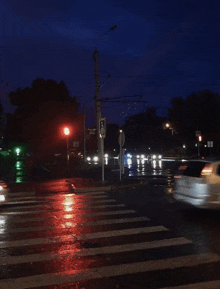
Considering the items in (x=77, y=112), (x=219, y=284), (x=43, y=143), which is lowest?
(x=219, y=284)

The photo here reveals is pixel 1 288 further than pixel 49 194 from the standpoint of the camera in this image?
No

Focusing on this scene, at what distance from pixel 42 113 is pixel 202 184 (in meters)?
46.6

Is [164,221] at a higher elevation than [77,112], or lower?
lower

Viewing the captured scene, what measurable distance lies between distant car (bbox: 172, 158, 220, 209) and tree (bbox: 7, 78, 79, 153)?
44.4 metres

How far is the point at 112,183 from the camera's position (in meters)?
19.4

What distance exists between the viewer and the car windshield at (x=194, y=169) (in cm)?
1031

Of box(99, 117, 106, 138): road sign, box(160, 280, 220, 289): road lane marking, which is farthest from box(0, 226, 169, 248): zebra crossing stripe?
box(99, 117, 106, 138): road sign

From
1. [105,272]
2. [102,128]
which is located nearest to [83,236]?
[105,272]

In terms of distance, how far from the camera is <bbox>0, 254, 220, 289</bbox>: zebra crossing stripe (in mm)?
5754

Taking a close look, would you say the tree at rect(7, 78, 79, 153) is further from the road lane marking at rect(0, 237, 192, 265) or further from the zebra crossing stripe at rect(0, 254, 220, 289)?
the zebra crossing stripe at rect(0, 254, 220, 289)

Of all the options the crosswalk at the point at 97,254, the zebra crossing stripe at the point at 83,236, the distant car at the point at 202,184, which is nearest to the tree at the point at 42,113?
the crosswalk at the point at 97,254

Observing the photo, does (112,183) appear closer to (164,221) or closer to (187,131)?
(164,221)

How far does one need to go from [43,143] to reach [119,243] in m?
48.4

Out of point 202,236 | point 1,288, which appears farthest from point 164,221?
point 1,288
